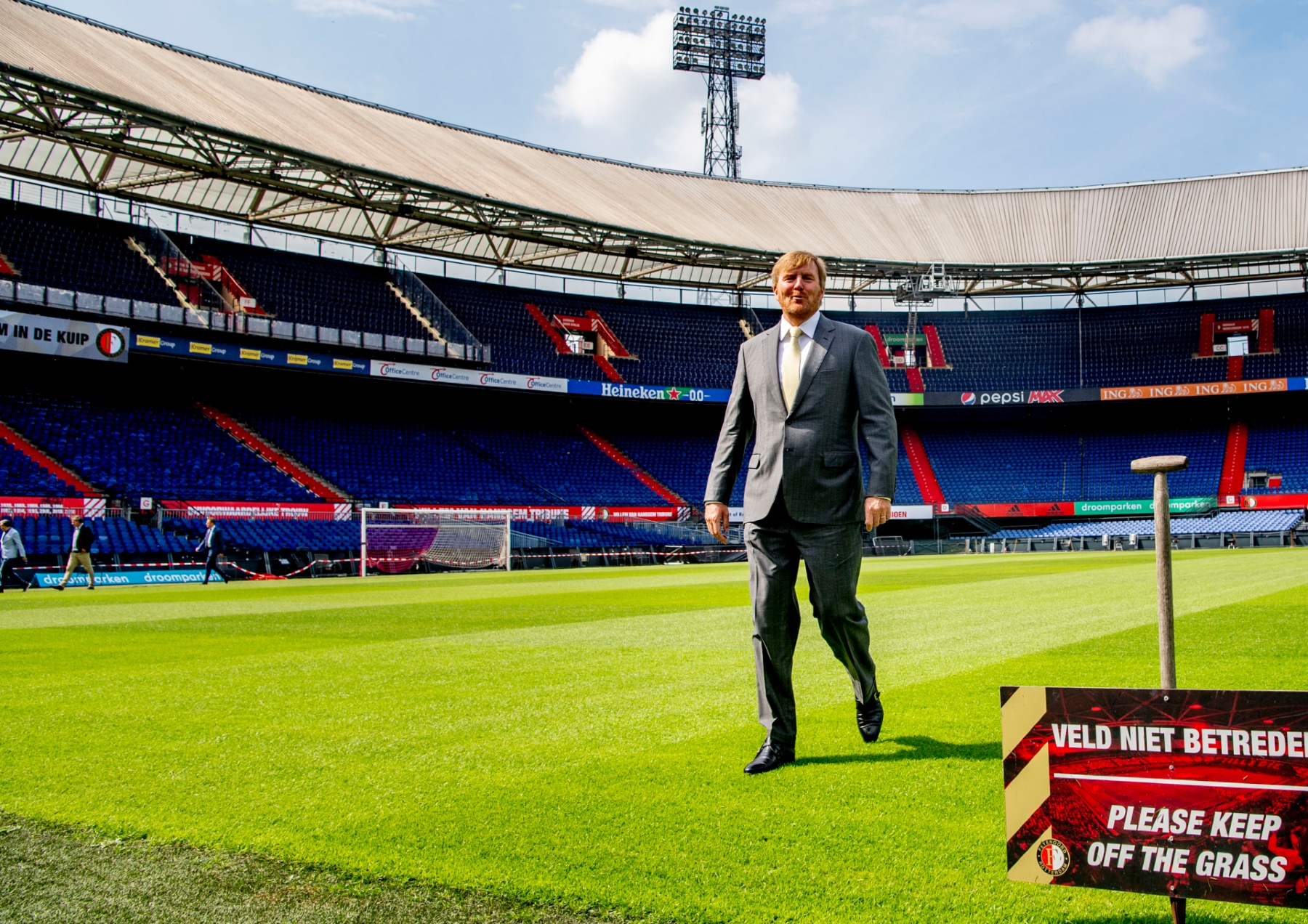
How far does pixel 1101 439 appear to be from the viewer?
165 feet

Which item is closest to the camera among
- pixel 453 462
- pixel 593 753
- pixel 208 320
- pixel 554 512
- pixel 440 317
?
pixel 593 753

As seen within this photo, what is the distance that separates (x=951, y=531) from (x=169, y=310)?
1490 inches

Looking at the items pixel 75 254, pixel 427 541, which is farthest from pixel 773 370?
pixel 75 254

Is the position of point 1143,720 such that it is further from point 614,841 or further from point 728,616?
point 728,616

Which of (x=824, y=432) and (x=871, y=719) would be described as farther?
(x=871, y=719)

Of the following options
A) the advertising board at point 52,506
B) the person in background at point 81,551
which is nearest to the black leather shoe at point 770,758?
the person in background at point 81,551

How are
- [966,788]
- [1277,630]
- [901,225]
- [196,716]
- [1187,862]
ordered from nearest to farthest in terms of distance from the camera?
[1187,862], [966,788], [196,716], [1277,630], [901,225]

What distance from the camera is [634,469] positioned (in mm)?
45000

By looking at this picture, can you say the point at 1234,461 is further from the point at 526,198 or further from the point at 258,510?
the point at 258,510

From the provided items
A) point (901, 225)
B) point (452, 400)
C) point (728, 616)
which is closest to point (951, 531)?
point (901, 225)

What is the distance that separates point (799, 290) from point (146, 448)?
32891 millimetres

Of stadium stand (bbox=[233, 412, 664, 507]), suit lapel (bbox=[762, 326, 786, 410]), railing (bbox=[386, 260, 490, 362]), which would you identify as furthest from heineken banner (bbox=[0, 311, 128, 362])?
suit lapel (bbox=[762, 326, 786, 410])

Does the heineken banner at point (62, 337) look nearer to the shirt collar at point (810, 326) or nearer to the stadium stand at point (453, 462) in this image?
the stadium stand at point (453, 462)

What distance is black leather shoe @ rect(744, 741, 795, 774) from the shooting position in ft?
11.6
